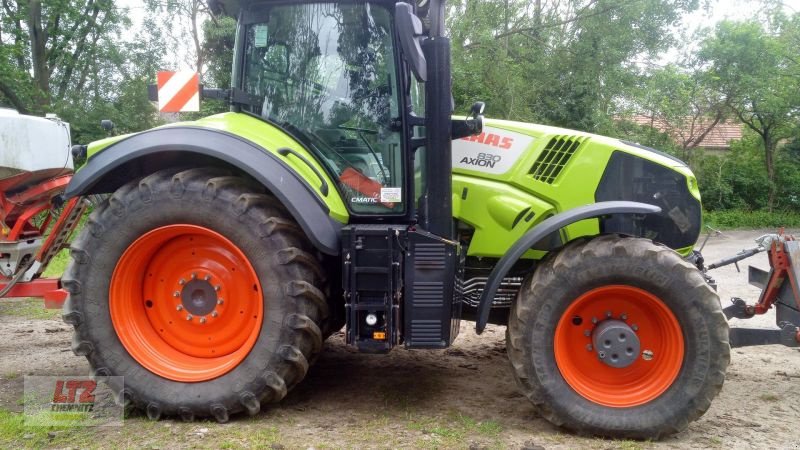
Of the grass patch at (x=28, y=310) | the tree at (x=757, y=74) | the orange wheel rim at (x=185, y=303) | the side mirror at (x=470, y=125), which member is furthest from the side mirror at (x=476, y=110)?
the tree at (x=757, y=74)

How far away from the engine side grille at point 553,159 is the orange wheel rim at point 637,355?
86 centimetres

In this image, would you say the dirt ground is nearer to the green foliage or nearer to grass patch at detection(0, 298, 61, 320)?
grass patch at detection(0, 298, 61, 320)

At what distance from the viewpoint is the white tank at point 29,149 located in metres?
4.77

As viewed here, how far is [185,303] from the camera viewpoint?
3715mm

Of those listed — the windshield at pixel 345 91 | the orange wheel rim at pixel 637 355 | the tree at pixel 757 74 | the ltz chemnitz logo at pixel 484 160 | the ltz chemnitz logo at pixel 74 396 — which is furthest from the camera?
the tree at pixel 757 74

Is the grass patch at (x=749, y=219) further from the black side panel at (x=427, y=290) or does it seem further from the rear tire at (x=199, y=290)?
the rear tire at (x=199, y=290)

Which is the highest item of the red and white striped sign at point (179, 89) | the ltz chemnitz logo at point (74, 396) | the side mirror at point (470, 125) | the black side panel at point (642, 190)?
the red and white striped sign at point (179, 89)

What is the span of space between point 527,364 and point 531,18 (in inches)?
525

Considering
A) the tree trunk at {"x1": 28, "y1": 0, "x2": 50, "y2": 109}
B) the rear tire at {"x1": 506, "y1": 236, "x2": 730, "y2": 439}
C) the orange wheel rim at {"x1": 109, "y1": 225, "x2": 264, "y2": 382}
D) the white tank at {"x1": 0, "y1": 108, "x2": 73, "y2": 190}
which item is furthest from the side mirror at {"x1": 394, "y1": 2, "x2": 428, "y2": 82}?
the tree trunk at {"x1": 28, "y1": 0, "x2": 50, "y2": 109}

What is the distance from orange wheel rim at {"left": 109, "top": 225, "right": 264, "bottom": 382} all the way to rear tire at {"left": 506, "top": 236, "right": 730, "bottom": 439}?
1.53 m

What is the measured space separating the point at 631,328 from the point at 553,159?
1128mm

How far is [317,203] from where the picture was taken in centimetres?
352

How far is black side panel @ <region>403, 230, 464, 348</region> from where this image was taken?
3.53 metres

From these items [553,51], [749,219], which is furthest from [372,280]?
[749,219]
